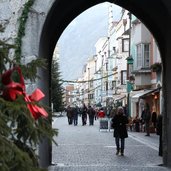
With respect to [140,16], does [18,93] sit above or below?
below

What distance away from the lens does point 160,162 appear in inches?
628

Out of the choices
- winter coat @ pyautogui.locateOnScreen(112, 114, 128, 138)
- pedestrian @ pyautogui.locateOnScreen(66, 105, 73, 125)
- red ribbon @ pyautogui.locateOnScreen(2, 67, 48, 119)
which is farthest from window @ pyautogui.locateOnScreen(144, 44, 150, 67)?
red ribbon @ pyautogui.locateOnScreen(2, 67, 48, 119)

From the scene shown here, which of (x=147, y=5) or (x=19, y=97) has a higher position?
(x=147, y=5)

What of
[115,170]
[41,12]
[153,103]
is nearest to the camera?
[41,12]

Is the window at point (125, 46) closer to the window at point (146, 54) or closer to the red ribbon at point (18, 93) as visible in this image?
the window at point (146, 54)

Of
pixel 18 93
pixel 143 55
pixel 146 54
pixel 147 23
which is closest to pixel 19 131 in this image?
pixel 18 93

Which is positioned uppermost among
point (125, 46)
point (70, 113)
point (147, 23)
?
point (125, 46)

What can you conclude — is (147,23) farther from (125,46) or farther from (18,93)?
(125,46)

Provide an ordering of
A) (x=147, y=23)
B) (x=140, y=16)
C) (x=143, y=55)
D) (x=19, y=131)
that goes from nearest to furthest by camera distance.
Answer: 1. (x=19, y=131)
2. (x=147, y=23)
3. (x=140, y=16)
4. (x=143, y=55)

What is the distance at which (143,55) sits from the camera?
4138 cm

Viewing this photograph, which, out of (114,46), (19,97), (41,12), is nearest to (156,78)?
(41,12)

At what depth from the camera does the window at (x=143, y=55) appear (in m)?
41.1

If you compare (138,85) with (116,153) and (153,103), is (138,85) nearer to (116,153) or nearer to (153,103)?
(153,103)

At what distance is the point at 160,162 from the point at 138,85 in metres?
25.1
